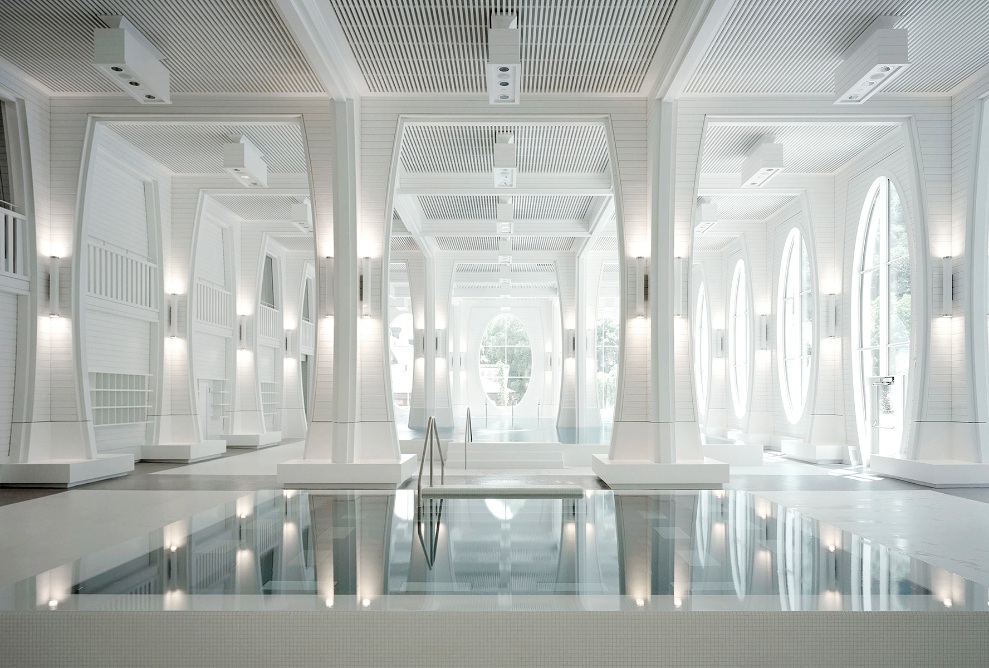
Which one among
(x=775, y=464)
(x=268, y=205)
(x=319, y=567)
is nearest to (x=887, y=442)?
(x=775, y=464)

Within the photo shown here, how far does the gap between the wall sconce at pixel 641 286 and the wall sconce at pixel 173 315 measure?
31.0ft

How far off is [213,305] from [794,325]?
45.8 ft

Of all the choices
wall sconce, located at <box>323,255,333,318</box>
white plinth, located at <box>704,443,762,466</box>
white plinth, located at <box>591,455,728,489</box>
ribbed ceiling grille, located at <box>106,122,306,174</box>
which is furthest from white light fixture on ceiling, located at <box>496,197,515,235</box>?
white plinth, located at <box>591,455,728,489</box>

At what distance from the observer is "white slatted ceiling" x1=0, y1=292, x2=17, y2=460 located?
1101 cm

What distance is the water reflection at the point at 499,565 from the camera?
15.1 feet

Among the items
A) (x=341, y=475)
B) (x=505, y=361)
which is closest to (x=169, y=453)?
(x=341, y=475)

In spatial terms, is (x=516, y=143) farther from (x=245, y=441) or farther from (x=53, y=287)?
(x=245, y=441)

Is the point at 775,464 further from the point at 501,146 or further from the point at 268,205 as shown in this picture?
the point at 268,205

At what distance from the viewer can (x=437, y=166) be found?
48.4 ft

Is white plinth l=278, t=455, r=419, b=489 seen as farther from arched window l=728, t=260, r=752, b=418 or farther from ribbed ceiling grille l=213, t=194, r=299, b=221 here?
arched window l=728, t=260, r=752, b=418

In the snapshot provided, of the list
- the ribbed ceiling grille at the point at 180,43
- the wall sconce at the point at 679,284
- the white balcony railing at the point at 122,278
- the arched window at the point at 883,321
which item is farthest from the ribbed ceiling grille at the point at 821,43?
the white balcony railing at the point at 122,278

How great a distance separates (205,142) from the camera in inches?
533

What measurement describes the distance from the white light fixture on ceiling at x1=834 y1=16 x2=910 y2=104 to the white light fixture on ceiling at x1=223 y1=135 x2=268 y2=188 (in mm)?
8869

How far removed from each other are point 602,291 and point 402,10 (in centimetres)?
2563
